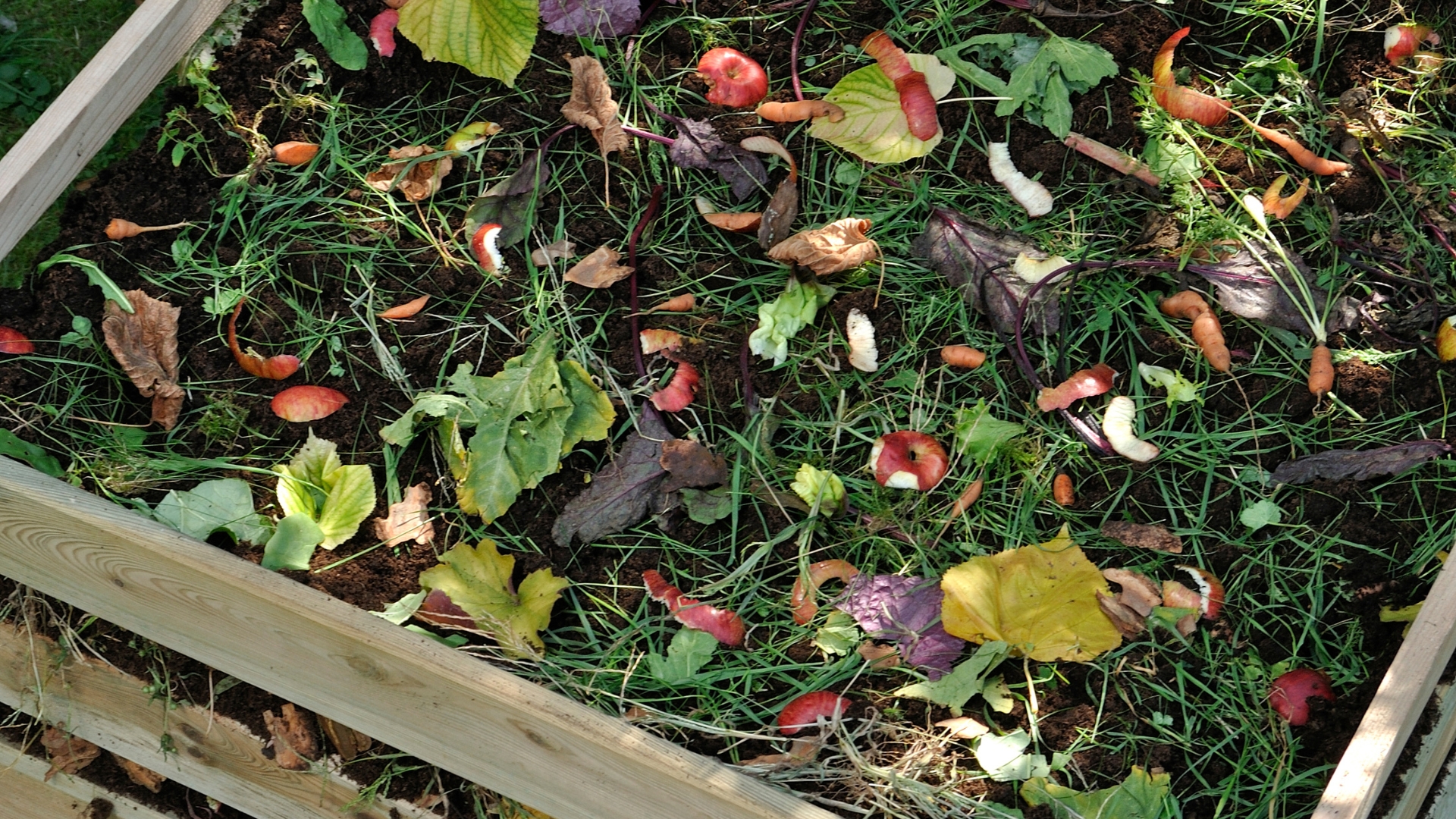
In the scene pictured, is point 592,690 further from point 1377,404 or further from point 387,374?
point 1377,404

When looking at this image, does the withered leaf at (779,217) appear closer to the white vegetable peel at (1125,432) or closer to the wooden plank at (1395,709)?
the white vegetable peel at (1125,432)

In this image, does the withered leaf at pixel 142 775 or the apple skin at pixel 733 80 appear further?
the apple skin at pixel 733 80

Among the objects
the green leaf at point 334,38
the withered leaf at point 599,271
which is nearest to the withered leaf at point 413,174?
the green leaf at point 334,38

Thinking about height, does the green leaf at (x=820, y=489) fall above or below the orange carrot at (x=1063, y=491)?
above

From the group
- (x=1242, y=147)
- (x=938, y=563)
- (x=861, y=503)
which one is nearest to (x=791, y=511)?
(x=861, y=503)

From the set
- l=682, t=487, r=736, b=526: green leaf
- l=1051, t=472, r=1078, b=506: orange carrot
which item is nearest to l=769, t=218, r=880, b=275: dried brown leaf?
l=682, t=487, r=736, b=526: green leaf

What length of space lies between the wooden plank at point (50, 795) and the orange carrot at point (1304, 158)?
9.32ft

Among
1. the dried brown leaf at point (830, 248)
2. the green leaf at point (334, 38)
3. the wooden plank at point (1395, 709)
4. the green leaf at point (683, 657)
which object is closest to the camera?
the wooden plank at point (1395, 709)

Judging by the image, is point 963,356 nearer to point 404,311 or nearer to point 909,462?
point 909,462

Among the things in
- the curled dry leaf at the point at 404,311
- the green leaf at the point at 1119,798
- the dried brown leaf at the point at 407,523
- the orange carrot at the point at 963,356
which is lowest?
the green leaf at the point at 1119,798

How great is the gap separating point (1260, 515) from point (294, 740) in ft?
6.43

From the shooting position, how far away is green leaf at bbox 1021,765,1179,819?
2094mm

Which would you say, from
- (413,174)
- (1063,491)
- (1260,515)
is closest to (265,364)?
(413,174)

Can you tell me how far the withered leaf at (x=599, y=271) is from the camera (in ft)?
8.27
